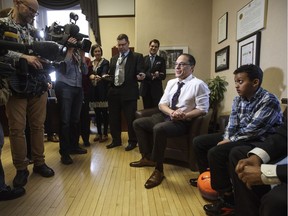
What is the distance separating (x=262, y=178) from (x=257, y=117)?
55cm

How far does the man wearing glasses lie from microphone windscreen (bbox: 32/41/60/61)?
40.3 inches

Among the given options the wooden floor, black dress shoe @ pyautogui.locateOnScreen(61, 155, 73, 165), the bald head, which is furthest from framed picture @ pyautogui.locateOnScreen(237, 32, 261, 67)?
black dress shoe @ pyautogui.locateOnScreen(61, 155, 73, 165)

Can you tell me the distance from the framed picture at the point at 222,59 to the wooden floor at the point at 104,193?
1.48m

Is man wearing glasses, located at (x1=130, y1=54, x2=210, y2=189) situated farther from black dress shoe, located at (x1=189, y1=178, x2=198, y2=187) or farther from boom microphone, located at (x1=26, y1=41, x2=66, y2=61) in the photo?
boom microphone, located at (x1=26, y1=41, x2=66, y2=61)

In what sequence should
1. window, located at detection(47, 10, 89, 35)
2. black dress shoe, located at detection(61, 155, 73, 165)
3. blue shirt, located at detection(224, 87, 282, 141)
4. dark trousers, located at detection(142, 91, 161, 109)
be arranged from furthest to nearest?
window, located at detection(47, 10, 89, 35), dark trousers, located at detection(142, 91, 161, 109), black dress shoe, located at detection(61, 155, 73, 165), blue shirt, located at detection(224, 87, 282, 141)

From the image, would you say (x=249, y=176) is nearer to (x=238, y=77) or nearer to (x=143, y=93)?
(x=238, y=77)

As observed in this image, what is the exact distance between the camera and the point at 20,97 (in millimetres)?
1717

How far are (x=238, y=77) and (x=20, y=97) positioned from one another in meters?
→ 1.61

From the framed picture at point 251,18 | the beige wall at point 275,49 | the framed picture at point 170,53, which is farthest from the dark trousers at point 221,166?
the framed picture at point 170,53

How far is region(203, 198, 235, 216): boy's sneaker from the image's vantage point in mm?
1425

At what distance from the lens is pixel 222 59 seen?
2973mm

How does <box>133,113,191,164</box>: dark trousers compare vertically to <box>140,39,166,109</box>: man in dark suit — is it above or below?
below

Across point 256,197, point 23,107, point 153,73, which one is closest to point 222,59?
point 153,73

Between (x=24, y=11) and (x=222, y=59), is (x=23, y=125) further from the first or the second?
(x=222, y=59)
